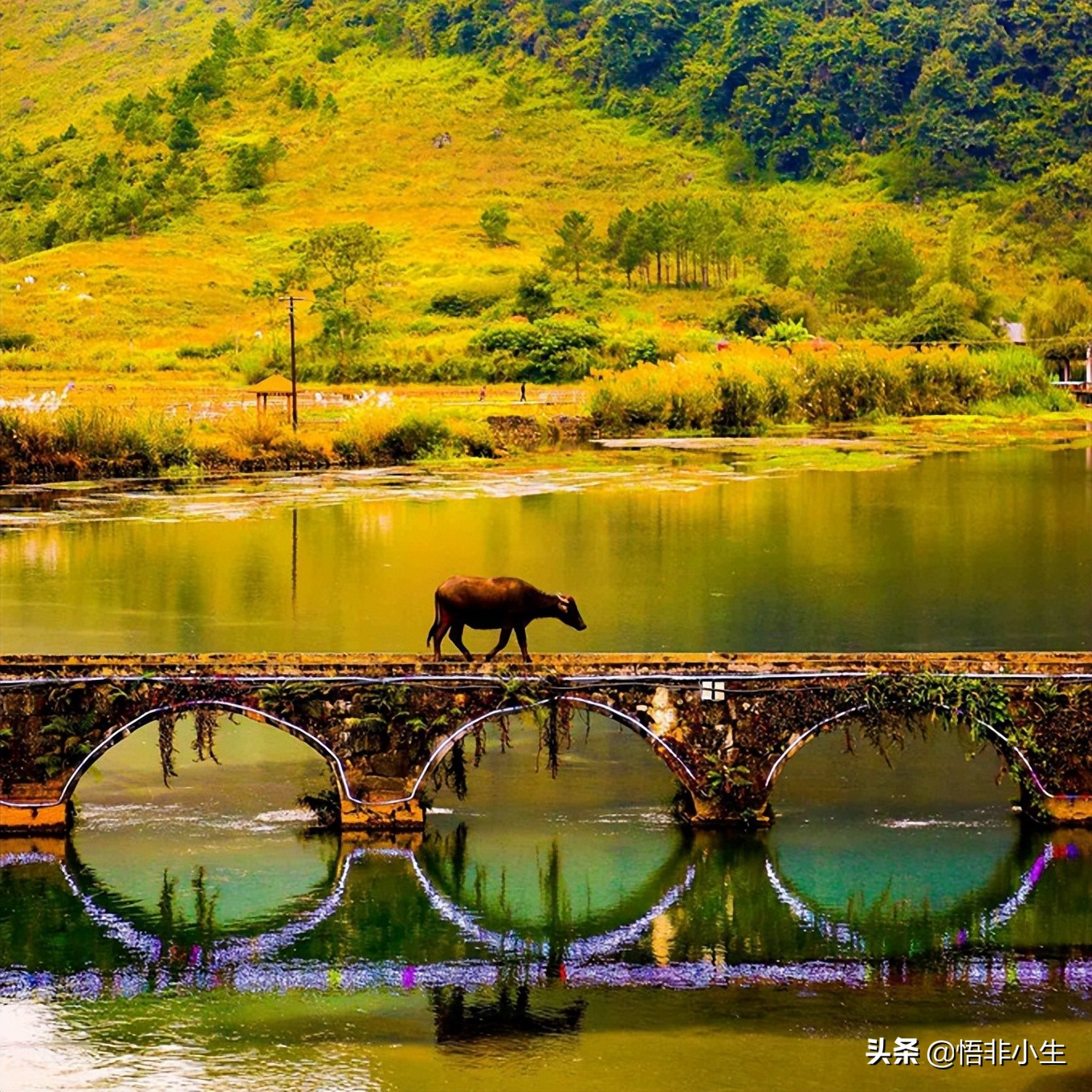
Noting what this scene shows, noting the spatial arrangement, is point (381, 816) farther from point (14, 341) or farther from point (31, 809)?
point (14, 341)

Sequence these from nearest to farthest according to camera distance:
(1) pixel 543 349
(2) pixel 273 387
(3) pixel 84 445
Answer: (3) pixel 84 445
(2) pixel 273 387
(1) pixel 543 349

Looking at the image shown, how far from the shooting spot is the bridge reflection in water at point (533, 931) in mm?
19469

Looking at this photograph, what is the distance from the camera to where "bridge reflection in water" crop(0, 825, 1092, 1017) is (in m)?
19.5

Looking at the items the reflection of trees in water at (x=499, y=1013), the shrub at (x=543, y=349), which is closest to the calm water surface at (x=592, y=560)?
the reflection of trees in water at (x=499, y=1013)

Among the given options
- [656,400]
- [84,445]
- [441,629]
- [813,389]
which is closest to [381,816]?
[441,629]

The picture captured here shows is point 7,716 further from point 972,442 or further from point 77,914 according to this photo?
point 972,442

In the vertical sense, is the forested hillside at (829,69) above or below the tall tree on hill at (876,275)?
above

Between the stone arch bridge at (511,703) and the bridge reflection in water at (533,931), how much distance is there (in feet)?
3.38

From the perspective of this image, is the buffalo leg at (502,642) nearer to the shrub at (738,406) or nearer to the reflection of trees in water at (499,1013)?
the reflection of trees in water at (499,1013)

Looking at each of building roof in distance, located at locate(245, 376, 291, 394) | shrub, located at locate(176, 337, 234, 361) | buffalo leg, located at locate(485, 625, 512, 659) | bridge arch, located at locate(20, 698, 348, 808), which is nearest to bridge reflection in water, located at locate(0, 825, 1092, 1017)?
bridge arch, located at locate(20, 698, 348, 808)

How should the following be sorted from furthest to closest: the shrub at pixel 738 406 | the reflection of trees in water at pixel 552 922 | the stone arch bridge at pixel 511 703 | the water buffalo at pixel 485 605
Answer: the shrub at pixel 738 406
the water buffalo at pixel 485 605
the stone arch bridge at pixel 511 703
the reflection of trees in water at pixel 552 922

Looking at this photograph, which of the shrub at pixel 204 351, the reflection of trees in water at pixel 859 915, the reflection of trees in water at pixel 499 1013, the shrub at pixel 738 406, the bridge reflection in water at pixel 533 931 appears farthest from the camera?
the shrub at pixel 204 351

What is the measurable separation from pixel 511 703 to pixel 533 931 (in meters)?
2.68

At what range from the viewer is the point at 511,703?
22203mm
